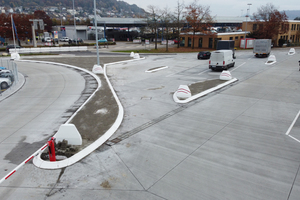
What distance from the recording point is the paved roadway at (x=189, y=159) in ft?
23.4

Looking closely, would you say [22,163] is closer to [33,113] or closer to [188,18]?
[33,113]

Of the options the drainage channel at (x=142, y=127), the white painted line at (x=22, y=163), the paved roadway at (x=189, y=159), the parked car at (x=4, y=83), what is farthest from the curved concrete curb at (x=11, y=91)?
the drainage channel at (x=142, y=127)

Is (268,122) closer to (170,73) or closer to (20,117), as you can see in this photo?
(20,117)

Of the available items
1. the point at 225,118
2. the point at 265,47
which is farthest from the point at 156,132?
the point at 265,47

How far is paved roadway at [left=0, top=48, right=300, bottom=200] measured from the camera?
23.4ft

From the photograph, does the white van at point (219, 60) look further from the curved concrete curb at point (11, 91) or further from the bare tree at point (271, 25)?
the bare tree at point (271, 25)

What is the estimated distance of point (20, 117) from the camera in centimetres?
1366

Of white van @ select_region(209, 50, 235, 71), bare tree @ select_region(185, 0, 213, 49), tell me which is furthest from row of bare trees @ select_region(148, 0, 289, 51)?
white van @ select_region(209, 50, 235, 71)

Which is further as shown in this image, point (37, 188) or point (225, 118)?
point (225, 118)

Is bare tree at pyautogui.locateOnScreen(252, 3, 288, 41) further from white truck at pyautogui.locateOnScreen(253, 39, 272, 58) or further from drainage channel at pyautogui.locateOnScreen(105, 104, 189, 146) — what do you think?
drainage channel at pyautogui.locateOnScreen(105, 104, 189, 146)

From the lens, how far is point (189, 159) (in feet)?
29.0

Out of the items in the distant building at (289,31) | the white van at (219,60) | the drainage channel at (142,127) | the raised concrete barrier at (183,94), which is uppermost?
the distant building at (289,31)

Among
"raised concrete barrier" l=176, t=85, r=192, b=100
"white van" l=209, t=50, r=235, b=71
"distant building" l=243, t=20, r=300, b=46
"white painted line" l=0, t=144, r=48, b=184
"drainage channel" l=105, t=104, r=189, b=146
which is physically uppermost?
"distant building" l=243, t=20, r=300, b=46

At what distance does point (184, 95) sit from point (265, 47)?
27525 millimetres
